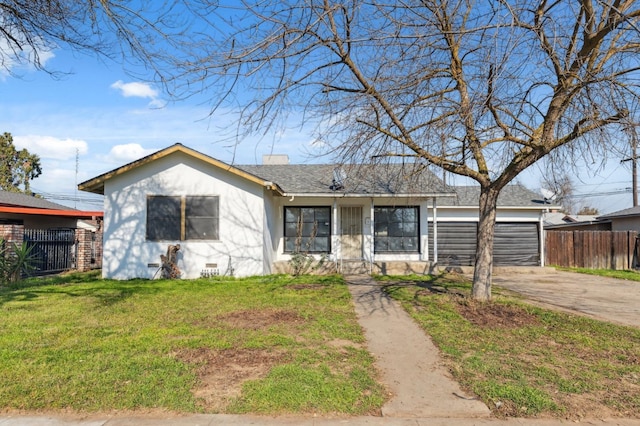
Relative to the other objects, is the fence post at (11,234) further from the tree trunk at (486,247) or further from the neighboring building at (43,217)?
the tree trunk at (486,247)

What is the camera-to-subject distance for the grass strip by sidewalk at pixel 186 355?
4059mm

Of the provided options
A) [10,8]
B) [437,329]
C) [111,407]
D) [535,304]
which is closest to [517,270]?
[535,304]

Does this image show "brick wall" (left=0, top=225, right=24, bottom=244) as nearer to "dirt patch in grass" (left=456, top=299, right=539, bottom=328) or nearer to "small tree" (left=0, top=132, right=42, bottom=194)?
"dirt patch in grass" (left=456, top=299, right=539, bottom=328)

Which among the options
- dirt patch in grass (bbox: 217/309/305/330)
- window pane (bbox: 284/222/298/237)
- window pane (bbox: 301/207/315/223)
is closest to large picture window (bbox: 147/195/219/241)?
window pane (bbox: 284/222/298/237)

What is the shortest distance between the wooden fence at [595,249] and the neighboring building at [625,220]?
2.24m

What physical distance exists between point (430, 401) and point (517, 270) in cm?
1446

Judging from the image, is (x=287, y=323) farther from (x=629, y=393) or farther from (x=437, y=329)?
(x=629, y=393)

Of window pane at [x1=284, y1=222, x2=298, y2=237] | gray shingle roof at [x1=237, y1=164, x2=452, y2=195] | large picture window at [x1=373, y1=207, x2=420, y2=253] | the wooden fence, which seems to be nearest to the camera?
gray shingle roof at [x1=237, y1=164, x2=452, y2=195]

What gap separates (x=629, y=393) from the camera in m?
4.28

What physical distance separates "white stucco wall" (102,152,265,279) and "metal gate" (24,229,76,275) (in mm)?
2900

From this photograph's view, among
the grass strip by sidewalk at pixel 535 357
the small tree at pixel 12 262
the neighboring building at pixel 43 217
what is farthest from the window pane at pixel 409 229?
the small tree at pixel 12 262

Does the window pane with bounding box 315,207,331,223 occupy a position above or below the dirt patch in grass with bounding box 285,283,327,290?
above

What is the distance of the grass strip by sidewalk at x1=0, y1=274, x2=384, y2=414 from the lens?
4059 millimetres

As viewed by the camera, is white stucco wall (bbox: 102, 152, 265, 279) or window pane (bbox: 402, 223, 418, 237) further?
window pane (bbox: 402, 223, 418, 237)
